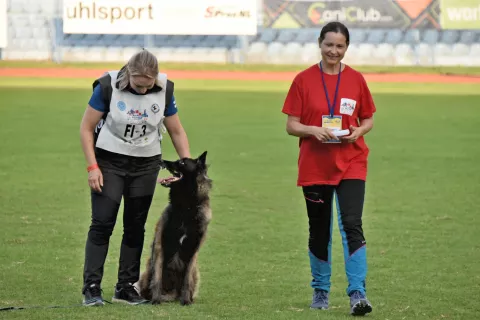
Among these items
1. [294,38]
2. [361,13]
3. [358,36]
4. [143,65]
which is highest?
[361,13]

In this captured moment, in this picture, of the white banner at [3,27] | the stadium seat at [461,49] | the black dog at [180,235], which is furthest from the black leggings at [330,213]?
the white banner at [3,27]

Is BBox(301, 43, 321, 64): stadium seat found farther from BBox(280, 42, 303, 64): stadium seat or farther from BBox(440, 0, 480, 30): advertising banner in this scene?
BBox(440, 0, 480, 30): advertising banner

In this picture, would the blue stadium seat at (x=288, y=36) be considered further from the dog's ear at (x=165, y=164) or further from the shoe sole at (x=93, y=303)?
the shoe sole at (x=93, y=303)

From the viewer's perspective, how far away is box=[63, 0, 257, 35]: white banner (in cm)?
4281

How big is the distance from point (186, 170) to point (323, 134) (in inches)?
38.8

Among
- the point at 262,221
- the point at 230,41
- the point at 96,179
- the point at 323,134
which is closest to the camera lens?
the point at 323,134

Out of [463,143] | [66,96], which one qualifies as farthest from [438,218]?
[66,96]

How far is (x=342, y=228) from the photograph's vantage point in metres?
7.20

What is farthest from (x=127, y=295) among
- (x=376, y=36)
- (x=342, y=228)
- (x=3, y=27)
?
(x=3, y=27)

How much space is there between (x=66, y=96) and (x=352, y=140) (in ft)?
71.8

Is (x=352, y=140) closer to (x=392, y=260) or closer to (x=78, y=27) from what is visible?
(x=392, y=260)

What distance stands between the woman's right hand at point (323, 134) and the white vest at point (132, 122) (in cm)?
106

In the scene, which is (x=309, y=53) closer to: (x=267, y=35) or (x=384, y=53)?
(x=267, y=35)

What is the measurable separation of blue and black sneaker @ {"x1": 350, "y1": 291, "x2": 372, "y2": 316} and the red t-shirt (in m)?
0.77
